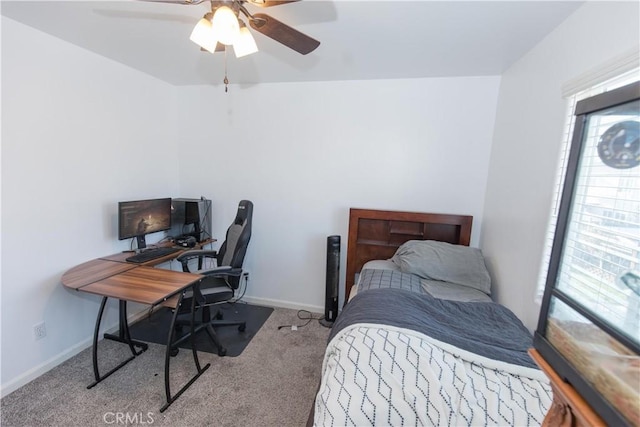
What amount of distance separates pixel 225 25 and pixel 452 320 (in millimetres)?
1881

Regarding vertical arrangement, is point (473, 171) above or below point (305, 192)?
above

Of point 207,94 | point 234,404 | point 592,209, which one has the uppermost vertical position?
point 207,94

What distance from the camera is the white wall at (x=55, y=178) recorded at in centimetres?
185

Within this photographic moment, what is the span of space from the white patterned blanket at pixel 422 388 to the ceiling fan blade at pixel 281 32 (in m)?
1.48

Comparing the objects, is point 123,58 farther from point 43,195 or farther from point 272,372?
point 272,372

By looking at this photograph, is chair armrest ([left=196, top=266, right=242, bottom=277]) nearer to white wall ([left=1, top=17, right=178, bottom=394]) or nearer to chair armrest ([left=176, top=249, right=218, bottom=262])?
chair armrest ([left=176, top=249, right=218, bottom=262])

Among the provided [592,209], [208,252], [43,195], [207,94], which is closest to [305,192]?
[208,252]

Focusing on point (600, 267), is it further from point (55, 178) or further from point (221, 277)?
point (55, 178)

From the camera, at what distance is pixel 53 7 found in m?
1.64

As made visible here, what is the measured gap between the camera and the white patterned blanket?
98 cm

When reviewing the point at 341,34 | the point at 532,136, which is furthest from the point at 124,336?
the point at 532,136

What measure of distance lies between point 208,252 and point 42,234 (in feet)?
3.74

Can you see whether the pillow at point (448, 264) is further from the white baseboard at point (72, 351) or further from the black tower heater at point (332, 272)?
the white baseboard at point (72, 351)

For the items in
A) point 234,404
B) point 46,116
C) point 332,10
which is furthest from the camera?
point 46,116
